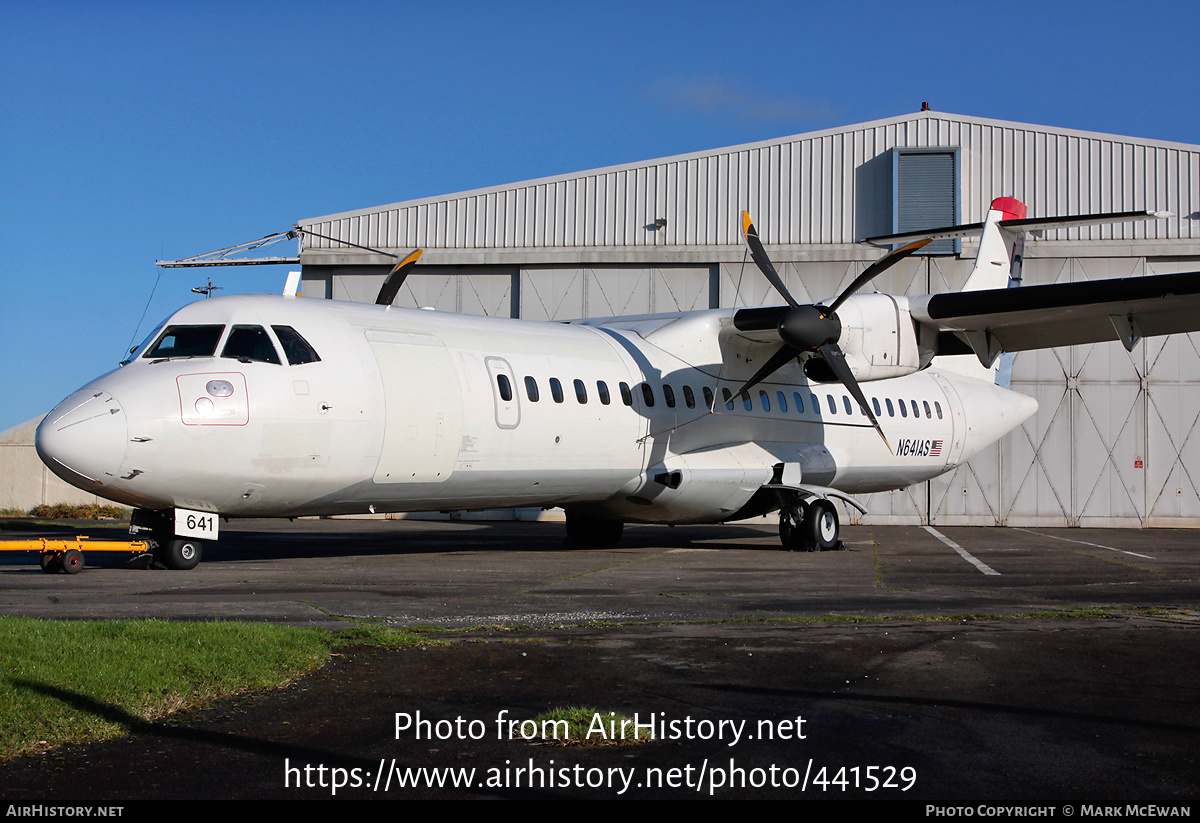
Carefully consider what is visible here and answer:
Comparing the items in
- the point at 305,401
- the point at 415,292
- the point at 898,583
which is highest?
the point at 415,292

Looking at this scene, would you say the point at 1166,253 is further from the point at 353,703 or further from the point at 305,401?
the point at 353,703

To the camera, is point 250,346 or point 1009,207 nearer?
point 250,346

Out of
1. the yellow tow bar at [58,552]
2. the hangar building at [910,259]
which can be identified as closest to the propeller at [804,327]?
the yellow tow bar at [58,552]

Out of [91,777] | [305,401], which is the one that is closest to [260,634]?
[91,777]

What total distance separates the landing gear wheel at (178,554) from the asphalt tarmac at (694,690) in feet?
0.91

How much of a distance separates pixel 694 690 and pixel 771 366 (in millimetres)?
10970

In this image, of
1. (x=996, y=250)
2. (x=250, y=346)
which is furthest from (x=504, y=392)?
(x=996, y=250)

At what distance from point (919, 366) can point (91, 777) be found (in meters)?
15.3

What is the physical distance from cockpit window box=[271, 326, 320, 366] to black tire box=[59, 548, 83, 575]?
332 cm

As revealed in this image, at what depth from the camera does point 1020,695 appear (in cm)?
543

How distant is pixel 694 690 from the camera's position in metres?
5.50

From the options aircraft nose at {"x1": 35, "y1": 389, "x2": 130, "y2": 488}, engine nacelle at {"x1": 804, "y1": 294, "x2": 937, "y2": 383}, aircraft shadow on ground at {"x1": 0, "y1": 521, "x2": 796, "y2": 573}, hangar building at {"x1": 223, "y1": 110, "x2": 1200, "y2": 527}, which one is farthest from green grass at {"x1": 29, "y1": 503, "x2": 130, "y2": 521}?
engine nacelle at {"x1": 804, "y1": 294, "x2": 937, "y2": 383}

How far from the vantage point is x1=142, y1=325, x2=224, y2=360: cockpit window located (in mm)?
11156

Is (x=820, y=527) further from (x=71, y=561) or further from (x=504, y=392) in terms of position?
(x=71, y=561)
